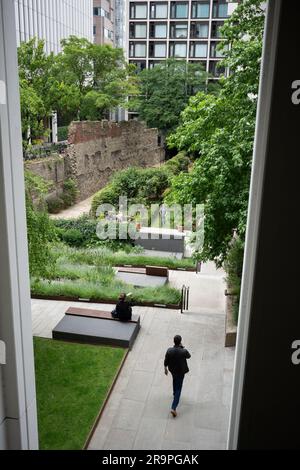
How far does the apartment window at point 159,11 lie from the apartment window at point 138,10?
0.77 metres

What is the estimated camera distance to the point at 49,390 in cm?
671

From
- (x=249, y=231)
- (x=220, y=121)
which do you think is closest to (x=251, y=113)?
(x=220, y=121)

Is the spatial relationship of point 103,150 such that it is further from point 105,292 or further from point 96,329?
point 96,329

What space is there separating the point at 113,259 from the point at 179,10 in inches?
1218

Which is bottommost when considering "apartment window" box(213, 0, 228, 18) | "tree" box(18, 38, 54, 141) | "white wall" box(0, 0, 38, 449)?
"white wall" box(0, 0, 38, 449)

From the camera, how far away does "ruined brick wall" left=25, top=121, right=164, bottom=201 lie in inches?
851

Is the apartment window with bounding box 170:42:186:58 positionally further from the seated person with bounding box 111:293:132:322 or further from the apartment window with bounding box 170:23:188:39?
the seated person with bounding box 111:293:132:322

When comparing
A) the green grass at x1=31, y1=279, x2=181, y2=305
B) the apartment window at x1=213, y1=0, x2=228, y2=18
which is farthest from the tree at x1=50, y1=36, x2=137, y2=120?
the green grass at x1=31, y1=279, x2=181, y2=305

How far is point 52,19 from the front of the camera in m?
31.3

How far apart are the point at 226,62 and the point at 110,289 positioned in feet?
Result: 19.6

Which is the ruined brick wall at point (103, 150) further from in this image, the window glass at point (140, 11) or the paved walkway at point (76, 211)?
the window glass at point (140, 11)

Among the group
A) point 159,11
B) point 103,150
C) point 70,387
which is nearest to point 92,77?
point 103,150

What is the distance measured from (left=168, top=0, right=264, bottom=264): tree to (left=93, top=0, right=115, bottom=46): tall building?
3911cm

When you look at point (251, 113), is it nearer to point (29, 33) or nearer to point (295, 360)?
point (295, 360)
